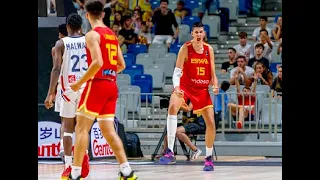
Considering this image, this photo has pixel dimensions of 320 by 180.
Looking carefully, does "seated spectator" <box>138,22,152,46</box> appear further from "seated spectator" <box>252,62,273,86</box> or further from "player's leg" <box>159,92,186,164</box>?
"player's leg" <box>159,92,186,164</box>

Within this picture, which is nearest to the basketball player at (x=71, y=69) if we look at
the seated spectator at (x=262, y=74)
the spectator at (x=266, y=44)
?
the seated spectator at (x=262, y=74)

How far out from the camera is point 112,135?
9594 millimetres

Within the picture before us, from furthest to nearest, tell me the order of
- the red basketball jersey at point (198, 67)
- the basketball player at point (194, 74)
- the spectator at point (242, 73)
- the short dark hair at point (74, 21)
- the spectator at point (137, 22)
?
1. the spectator at point (137, 22)
2. the spectator at point (242, 73)
3. the red basketball jersey at point (198, 67)
4. the basketball player at point (194, 74)
5. the short dark hair at point (74, 21)

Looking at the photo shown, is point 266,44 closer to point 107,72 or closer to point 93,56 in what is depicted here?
point 107,72

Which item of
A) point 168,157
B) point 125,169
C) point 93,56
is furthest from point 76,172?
point 168,157

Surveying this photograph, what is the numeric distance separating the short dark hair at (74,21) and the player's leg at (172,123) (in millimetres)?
2752

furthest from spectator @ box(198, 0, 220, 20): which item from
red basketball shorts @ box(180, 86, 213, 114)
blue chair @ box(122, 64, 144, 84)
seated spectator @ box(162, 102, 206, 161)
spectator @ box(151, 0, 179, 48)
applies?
red basketball shorts @ box(180, 86, 213, 114)

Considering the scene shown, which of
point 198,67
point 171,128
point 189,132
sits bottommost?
point 189,132

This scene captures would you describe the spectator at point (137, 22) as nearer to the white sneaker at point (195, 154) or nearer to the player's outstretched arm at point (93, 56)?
the white sneaker at point (195, 154)

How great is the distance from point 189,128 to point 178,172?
3473mm

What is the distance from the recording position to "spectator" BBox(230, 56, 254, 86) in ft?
62.3

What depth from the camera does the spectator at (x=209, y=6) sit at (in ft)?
79.8
